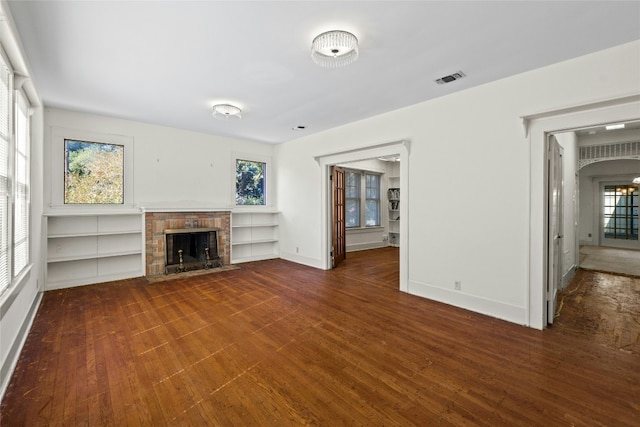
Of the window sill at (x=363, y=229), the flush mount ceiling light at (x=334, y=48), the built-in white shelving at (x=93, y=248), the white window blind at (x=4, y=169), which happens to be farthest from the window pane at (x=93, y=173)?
the window sill at (x=363, y=229)

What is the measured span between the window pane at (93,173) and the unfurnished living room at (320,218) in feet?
0.12

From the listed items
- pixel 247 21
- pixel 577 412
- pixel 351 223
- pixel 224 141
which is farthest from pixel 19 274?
pixel 351 223

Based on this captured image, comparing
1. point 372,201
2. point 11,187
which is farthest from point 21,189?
point 372,201

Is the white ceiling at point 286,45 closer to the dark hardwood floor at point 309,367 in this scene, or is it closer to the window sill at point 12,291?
the window sill at point 12,291

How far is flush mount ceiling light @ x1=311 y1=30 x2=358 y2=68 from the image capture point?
7.83 ft

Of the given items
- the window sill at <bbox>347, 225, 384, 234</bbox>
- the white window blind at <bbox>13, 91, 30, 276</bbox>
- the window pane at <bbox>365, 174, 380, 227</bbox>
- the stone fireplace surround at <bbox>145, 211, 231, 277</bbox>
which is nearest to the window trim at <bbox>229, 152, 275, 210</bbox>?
the stone fireplace surround at <bbox>145, 211, 231, 277</bbox>

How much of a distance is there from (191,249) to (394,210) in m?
6.19

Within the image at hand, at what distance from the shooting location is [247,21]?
2.30 m

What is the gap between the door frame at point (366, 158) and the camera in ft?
14.0

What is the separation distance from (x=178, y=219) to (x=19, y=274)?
2.83 m

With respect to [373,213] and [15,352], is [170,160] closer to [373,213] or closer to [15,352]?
[15,352]

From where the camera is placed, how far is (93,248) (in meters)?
4.78

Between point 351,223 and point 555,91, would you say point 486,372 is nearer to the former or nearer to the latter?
point 555,91

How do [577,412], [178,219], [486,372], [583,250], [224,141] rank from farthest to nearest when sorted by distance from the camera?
[583,250], [224,141], [178,219], [486,372], [577,412]
